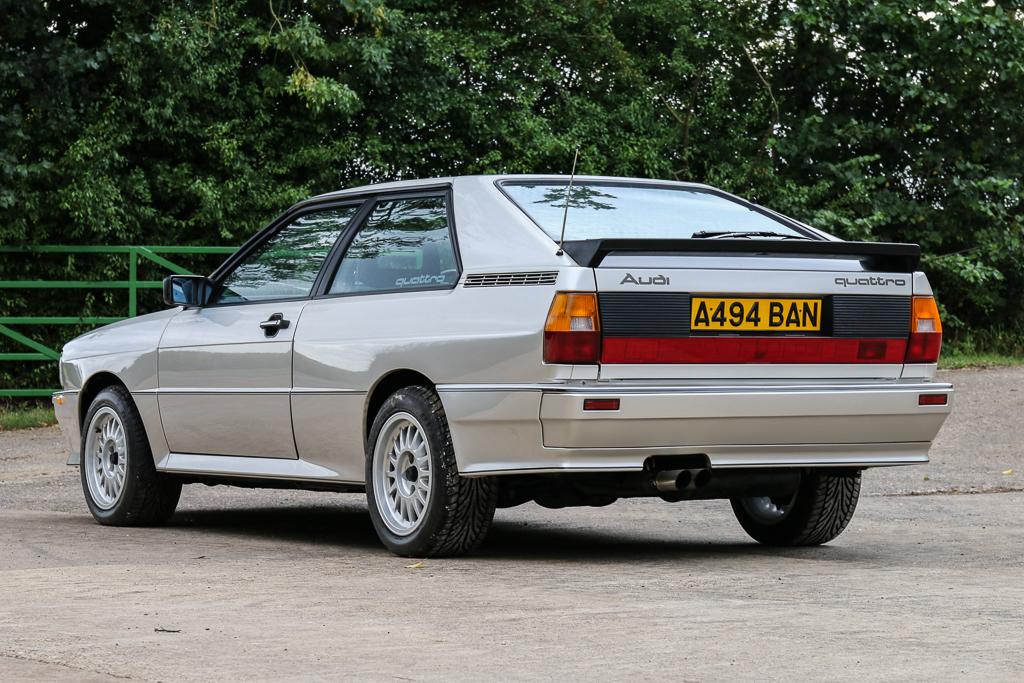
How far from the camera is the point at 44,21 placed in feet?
57.8

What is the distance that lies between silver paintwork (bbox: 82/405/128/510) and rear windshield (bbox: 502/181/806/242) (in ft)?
9.38

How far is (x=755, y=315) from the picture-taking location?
6848 millimetres

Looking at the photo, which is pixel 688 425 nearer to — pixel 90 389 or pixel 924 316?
pixel 924 316

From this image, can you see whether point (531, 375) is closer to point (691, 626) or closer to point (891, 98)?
point (691, 626)

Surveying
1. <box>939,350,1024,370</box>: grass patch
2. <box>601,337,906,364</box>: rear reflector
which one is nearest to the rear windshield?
<box>601,337,906,364</box>: rear reflector

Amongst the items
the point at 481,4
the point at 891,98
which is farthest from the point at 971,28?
the point at 481,4

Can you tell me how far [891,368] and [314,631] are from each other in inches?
119

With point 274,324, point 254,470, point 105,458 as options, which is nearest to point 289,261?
point 274,324

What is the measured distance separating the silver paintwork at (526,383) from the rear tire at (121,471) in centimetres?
88

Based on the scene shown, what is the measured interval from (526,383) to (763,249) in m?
1.15

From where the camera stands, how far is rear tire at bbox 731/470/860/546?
26.0 ft

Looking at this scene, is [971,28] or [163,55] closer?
[163,55]

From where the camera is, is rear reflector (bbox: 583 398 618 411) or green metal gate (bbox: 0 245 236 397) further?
green metal gate (bbox: 0 245 236 397)

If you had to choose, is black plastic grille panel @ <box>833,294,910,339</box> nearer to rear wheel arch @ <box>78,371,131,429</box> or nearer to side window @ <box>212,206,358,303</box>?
side window @ <box>212,206,358,303</box>
